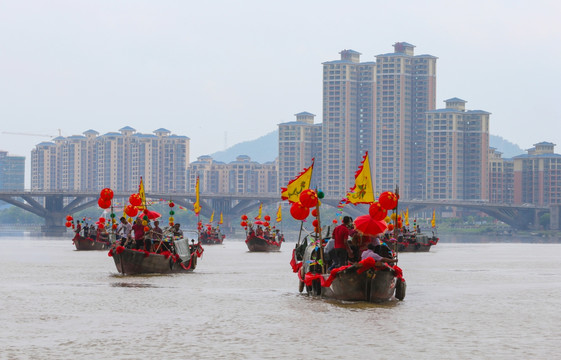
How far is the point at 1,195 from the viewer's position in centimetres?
18588

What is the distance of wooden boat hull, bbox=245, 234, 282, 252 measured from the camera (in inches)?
3595

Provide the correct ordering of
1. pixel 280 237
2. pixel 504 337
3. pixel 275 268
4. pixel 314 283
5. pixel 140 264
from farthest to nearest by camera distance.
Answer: pixel 280 237, pixel 275 268, pixel 140 264, pixel 314 283, pixel 504 337

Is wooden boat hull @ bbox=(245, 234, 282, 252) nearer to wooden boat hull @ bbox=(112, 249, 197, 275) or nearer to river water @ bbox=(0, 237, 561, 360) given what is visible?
wooden boat hull @ bbox=(112, 249, 197, 275)

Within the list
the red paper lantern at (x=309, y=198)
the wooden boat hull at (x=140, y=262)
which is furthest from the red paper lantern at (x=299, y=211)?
the wooden boat hull at (x=140, y=262)

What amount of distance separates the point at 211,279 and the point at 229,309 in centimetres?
1455

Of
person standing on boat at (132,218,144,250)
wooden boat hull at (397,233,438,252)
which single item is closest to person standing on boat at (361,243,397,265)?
person standing on boat at (132,218,144,250)

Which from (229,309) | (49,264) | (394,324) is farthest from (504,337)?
(49,264)

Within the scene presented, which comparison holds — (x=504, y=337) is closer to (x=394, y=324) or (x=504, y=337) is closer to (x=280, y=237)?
(x=394, y=324)

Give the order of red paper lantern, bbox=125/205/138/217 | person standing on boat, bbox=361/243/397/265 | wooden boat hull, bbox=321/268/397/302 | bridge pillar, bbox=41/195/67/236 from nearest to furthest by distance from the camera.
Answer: person standing on boat, bbox=361/243/397/265 → wooden boat hull, bbox=321/268/397/302 → red paper lantern, bbox=125/205/138/217 → bridge pillar, bbox=41/195/67/236

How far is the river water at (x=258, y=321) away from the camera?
23.0m

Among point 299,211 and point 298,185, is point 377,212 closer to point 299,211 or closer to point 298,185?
point 299,211

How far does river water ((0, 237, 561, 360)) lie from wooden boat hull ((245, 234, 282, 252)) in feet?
151

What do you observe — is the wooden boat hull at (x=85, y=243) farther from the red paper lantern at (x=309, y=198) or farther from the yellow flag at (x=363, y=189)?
the red paper lantern at (x=309, y=198)

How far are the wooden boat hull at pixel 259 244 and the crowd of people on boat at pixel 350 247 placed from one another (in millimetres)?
58119
